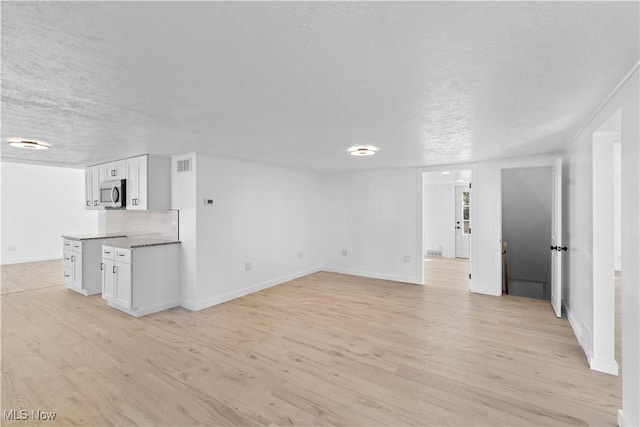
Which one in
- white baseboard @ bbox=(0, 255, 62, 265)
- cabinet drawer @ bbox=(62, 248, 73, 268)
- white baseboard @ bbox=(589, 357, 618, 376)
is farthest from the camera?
white baseboard @ bbox=(0, 255, 62, 265)

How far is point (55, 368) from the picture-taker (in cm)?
262

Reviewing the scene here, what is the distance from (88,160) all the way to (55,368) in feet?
11.6

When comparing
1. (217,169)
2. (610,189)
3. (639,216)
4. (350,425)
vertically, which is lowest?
(350,425)

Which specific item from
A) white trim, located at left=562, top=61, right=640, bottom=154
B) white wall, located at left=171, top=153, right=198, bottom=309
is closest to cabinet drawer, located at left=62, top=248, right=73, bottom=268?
white wall, located at left=171, top=153, right=198, bottom=309

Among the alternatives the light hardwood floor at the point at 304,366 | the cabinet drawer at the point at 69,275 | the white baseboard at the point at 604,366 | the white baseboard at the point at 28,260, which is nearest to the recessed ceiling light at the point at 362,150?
the light hardwood floor at the point at 304,366

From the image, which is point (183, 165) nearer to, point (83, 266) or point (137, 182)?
point (137, 182)

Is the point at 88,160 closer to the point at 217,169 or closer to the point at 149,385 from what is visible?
the point at 217,169

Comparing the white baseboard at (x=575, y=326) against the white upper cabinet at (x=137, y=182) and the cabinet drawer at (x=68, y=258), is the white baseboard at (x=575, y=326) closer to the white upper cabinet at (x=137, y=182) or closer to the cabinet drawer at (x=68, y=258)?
the white upper cabinet at (x=137, y=182)

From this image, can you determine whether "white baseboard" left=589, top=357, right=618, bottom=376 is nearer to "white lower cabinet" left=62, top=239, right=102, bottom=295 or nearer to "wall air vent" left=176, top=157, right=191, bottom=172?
"wall air vent" left=176, top=157, right=191, bottom=172

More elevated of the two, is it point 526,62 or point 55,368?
point 526,62

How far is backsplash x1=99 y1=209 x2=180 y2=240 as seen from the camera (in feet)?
15.1

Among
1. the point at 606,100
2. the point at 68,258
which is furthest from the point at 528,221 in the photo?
Result: the point at 68,258

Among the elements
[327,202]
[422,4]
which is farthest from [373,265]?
[422,4]

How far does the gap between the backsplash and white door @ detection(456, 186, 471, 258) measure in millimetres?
7896
